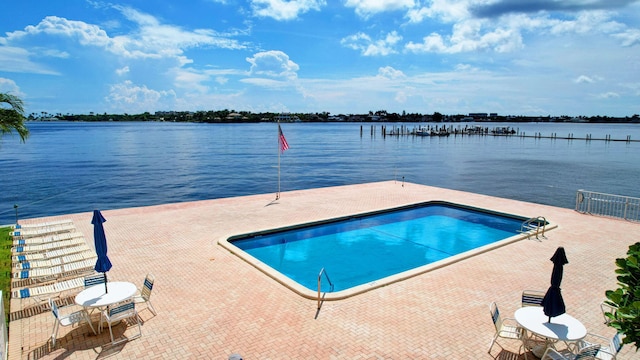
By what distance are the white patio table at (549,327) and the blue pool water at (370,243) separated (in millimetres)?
5699

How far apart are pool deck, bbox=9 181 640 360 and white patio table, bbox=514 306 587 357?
0.72m

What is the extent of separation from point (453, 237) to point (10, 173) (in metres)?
51.3

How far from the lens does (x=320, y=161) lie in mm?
60250

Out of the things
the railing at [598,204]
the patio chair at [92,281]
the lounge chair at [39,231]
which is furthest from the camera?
the railing at [598,204]

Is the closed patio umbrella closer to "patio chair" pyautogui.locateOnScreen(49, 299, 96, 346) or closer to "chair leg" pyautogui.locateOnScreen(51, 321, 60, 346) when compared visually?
"patio chair" pyautogui.locateOnScreen(49, 299, 96, 346)

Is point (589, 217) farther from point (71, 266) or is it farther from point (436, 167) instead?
point (436, 167)

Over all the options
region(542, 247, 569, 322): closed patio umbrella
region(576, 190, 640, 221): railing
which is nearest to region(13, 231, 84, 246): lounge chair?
region(542, 247, 569, 322): closed patio umbrella

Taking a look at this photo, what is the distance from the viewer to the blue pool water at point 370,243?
13406 mm

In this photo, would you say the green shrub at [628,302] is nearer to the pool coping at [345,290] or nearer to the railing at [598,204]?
the pool coping at [345,290]

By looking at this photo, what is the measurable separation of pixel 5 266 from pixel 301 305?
9.21 metres

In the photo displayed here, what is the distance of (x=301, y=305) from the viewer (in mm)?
9227

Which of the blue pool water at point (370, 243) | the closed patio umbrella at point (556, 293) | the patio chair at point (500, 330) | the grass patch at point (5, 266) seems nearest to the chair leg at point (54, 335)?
the grass patch at point (5, 266)

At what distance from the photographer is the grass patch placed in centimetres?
938

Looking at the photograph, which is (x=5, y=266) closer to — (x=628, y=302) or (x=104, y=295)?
(x=104, y=295)
